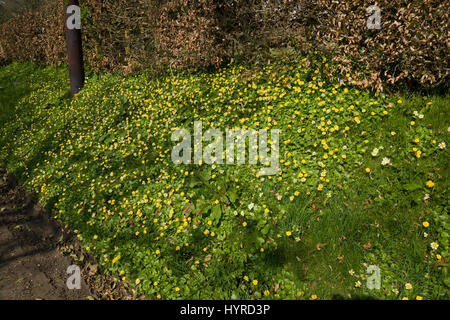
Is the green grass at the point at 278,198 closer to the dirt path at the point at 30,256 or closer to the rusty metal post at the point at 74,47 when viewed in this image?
the dirt path at the point at 30,256

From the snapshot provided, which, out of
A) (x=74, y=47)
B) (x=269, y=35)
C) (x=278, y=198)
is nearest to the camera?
(x=278, y=198)

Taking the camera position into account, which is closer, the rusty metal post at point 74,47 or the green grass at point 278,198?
the green grass at point 278,198

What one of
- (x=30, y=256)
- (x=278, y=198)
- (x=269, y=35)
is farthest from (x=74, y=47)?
(x=278, y=198)

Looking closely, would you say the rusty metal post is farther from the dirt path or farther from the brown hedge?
the dirt path

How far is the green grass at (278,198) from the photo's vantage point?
2521 mm

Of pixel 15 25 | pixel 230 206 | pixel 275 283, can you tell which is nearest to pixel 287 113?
pixel 230 206

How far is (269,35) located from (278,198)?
11.3 feet

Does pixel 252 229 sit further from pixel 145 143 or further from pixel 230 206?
pixel 145 143

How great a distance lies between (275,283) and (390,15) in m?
3.49

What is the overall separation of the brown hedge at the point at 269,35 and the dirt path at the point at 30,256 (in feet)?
14.4

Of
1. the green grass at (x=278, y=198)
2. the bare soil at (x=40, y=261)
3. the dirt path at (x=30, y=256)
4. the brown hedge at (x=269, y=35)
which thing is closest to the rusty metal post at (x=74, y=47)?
the brown hedge at (x=269, y=35)

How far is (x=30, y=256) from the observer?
3.74 m

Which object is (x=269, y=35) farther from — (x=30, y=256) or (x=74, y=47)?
(x=74, y=47)

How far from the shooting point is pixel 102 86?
25.9ft
